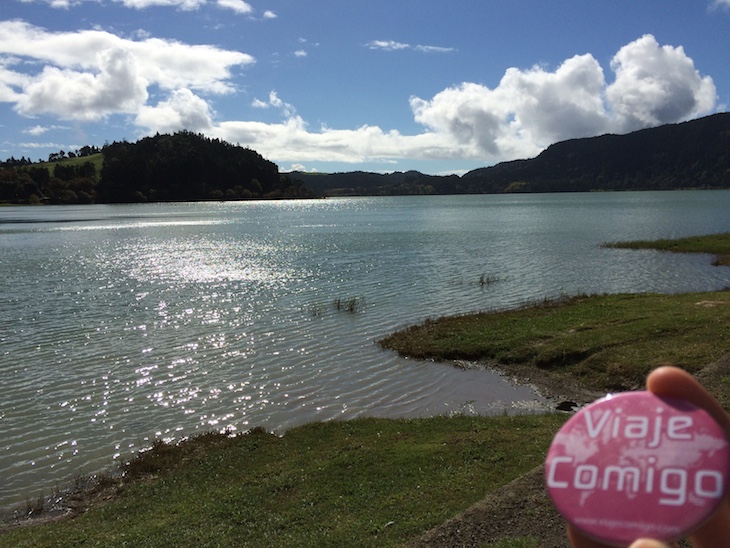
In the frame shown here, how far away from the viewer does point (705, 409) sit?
100 inches

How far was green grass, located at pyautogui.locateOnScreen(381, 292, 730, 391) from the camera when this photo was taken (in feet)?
70.7

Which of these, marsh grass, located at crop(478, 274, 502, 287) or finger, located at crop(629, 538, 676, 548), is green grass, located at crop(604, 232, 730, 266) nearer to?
marsh grass, located at crop(478, 274, 502, 287)

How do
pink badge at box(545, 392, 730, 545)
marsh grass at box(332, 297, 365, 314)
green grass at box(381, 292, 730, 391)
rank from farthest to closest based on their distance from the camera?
marsh grass at box(332, 297, 365, 314)
green grass at box(381, 292, 730, 391)
pink badge at box(545, 392, 730, 545)

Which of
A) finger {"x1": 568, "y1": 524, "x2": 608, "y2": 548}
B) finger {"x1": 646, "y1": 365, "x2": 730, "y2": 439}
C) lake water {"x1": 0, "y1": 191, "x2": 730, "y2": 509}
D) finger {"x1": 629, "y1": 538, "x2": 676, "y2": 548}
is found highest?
finger {"x1": 646, "y1": 365, "x2": 730, "y2": 439}

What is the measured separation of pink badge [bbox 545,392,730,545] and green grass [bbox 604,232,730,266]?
64.5 meters

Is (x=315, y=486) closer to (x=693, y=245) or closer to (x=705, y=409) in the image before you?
(x=705, y=409)

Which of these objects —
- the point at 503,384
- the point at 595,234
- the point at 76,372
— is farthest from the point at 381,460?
the point at 595,234

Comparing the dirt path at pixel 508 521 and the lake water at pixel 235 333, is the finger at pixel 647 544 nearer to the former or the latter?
the dirt path at pixel 508 521

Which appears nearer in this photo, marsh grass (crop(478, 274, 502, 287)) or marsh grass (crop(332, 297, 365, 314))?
marsh grass (crop(332, 297, 365, 314))

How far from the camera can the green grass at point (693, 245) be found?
201ft

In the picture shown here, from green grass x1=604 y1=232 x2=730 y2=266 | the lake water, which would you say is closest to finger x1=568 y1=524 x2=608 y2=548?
the lake water

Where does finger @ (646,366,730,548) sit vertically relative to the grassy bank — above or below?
above

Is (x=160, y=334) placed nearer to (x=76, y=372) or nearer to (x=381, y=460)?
(x=76, y=372)

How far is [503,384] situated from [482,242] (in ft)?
189
